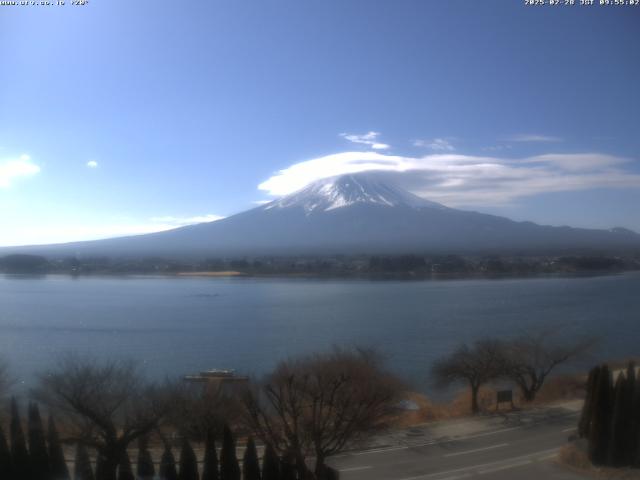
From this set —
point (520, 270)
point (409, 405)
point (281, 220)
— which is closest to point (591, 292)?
point (520, 270)

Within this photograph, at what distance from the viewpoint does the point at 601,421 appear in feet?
12.9

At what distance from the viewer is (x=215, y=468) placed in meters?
3.57

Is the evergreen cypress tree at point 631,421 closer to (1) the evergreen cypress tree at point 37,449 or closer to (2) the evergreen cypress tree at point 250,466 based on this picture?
(2) the evergreen cypress tree at point 250,466

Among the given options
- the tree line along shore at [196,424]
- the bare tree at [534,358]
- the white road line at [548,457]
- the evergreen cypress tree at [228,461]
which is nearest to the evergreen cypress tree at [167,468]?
the tree line along shore at [196,424]

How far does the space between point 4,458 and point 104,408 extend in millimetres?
661

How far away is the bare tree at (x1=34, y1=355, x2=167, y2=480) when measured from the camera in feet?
12.0

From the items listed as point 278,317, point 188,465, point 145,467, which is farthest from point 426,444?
point 278,317

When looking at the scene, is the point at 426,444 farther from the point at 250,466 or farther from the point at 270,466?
the point at 250,466

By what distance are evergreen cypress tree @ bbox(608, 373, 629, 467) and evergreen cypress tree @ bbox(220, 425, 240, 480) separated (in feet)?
8.04

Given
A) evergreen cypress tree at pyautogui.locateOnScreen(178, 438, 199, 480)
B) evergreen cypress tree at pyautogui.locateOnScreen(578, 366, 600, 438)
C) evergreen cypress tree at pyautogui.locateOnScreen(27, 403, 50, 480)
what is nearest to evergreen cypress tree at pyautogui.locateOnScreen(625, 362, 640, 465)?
evergreen cypress tree at pyautogui.locateOnScreen(578, 366, 600, 438)

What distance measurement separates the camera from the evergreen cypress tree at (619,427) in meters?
3.80

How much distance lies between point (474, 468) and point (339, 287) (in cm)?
1379

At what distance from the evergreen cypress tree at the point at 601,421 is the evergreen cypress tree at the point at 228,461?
236cm

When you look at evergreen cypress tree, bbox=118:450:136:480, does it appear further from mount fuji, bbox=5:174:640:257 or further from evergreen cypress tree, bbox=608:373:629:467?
Answer: mount fuji, bbox=5:174:640:257
